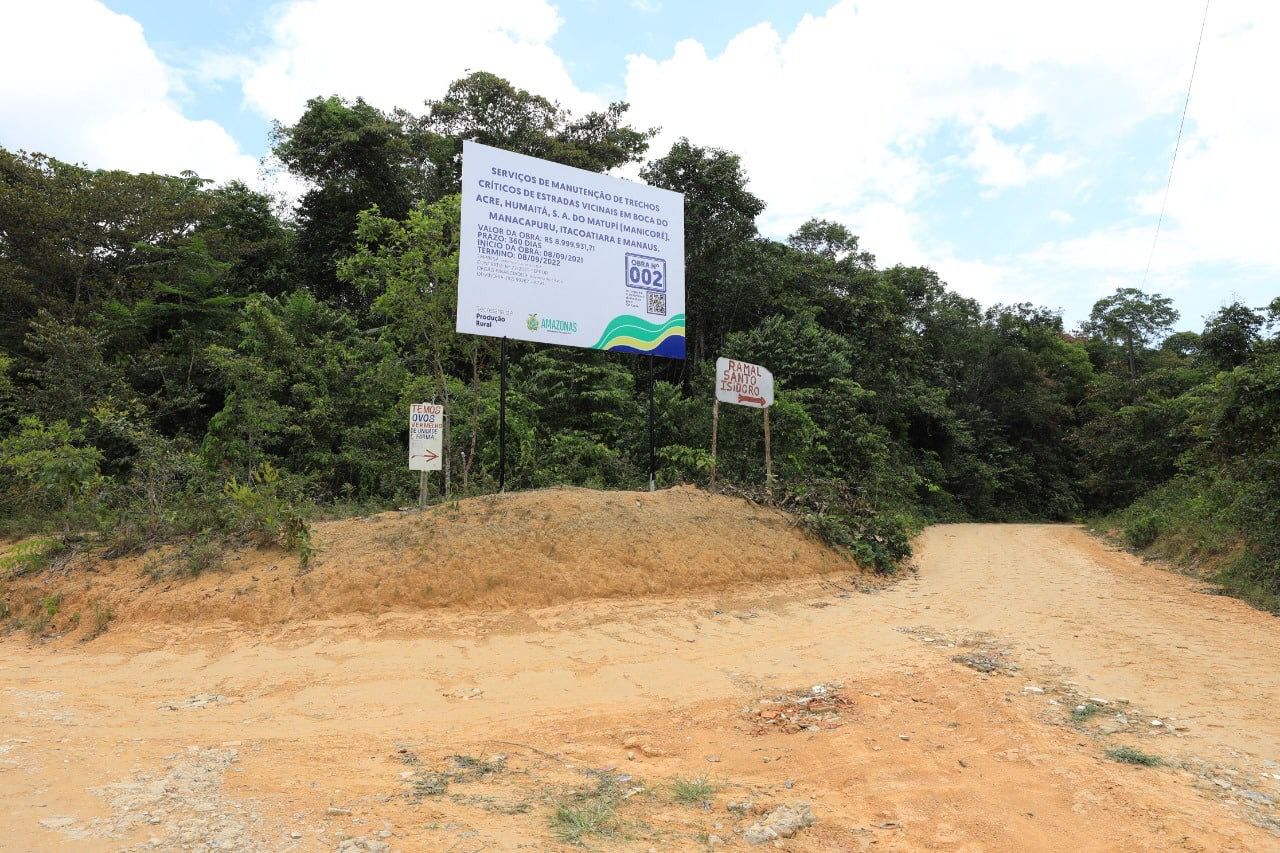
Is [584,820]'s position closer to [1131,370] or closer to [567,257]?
[567,257]

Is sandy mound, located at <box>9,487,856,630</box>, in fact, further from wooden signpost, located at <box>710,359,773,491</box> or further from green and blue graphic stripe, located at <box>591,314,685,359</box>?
green and blue graphic stripe, located at <box>591,314,685,359</box>

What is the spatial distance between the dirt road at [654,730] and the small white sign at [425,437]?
8.34ft

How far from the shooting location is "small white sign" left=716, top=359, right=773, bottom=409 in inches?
469

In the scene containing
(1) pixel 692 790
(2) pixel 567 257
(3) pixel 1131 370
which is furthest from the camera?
(3) pixel 1131 370

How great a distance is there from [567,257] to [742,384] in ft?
11.9

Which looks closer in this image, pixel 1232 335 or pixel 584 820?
pixel 584 820

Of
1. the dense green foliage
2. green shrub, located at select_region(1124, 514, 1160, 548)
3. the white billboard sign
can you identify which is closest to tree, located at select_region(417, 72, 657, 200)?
the dense green foliage

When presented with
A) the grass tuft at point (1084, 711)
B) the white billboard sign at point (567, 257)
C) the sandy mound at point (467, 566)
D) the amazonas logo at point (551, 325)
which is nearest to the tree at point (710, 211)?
the white billboard sign at point (567, 257)

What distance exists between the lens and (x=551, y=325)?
36.1 feet

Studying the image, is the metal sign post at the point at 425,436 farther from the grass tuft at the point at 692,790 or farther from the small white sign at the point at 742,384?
the grass tuft at the point at 692,790

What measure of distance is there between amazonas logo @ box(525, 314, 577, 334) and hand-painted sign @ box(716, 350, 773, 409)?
244 centimetres

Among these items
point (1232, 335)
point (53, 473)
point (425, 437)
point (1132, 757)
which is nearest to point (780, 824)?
point (1132, 757)

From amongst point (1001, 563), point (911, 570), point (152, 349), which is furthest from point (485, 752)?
point (152, 349)

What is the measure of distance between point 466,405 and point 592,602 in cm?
706
